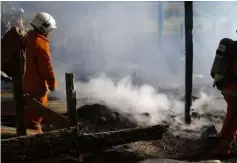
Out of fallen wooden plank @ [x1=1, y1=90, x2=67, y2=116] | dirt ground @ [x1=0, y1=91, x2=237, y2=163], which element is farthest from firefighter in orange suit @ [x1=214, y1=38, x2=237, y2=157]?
fallen wooden plank @ [x1=1, y1=90, x2=67, y2=116]

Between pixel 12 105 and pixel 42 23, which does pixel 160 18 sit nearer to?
pixel 12 105

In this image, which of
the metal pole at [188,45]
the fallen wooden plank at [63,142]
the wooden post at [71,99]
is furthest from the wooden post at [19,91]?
the metal pole at [188,45]

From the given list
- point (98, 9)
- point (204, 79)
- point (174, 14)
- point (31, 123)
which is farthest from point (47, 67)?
point (174, 14)

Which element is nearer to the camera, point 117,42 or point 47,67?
point 47,67

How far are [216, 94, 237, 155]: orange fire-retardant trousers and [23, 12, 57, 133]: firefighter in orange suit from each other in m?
2.77

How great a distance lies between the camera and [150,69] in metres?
16.0

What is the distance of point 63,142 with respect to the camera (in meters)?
5.18

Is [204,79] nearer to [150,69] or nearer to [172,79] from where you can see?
[172,79]

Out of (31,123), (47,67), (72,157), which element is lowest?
(72,157)

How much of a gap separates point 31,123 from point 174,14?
608 inches

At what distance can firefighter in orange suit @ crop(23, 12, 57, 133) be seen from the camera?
19.4ft

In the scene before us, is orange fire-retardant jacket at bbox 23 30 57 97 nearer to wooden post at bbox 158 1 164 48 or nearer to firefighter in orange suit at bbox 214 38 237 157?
firefighter in orange suit at bbox 214 38 237 157

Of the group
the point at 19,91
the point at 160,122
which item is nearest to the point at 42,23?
the point at 19,91

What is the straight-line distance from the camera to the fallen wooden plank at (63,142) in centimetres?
493
